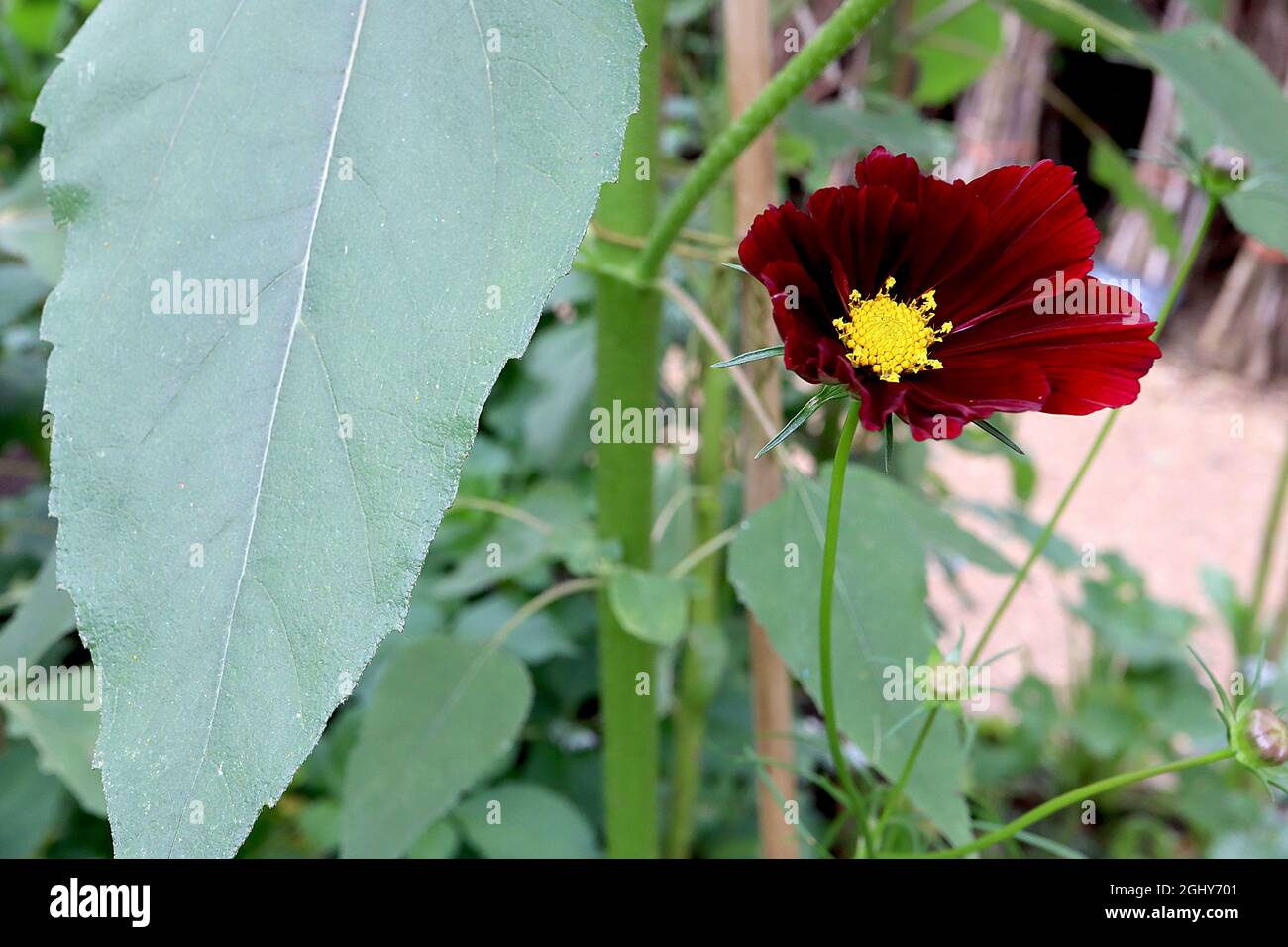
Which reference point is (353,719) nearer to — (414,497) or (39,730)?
(39,730)

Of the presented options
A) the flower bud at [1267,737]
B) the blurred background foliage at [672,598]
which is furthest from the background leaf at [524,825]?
the flower bud at [1267,737]

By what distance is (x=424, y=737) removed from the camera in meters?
0.48

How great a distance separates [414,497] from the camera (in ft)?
0.70

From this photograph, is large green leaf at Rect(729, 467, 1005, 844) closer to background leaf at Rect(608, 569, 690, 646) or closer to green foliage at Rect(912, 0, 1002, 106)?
background leaf at Rect(608, 569, 690, 646)

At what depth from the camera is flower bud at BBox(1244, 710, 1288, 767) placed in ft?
0.98

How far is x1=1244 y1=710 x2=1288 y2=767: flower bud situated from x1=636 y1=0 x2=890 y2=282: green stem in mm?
234

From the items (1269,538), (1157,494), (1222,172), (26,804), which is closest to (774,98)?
(1222,172)

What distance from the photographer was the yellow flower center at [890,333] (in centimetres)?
25

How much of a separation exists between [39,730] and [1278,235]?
0.61 metres

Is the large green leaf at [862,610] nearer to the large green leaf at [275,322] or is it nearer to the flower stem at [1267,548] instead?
the large green leaf at [275,322]

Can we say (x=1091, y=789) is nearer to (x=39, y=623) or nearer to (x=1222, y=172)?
(x=1222, y=172)

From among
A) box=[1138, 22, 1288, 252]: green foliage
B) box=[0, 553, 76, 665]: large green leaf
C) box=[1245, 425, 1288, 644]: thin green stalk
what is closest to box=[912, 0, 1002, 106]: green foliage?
box=[1138, 22, 1288, 252]: green foliage

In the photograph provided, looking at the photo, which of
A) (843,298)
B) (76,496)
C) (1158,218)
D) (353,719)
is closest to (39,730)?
(353,719)

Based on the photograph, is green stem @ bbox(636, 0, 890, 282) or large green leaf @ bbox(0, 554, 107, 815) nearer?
green stem @ bbox(636, 0, 890, 282)
